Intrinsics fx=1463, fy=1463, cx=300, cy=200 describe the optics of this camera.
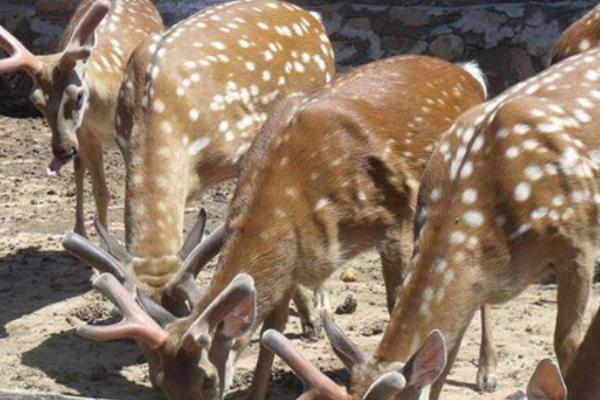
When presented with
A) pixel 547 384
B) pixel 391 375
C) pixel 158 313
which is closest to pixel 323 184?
pixel 158 313

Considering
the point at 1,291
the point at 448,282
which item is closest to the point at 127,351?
the point at 1,291

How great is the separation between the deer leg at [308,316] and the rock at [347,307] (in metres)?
0.27

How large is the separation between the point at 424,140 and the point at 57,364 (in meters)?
2.33

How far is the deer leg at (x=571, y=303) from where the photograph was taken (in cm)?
579

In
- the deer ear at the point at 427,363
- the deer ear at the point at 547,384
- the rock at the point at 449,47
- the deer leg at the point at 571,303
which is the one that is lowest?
the rock at the point at 449,47

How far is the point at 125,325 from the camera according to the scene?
224 inches

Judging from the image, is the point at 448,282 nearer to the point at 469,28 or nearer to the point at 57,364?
the point at 57,364

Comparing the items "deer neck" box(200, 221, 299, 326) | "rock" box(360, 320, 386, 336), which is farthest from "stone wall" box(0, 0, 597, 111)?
"deer neck" box(200, 221, 299, 326)

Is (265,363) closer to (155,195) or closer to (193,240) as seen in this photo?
(193,240)

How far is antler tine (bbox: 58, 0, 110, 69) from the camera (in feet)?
27.9

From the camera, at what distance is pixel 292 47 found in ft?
26.5

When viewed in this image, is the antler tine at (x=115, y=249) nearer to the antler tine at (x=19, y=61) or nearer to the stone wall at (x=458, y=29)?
the antler tine at (x=19, y=61)

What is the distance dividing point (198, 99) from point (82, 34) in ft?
4.53

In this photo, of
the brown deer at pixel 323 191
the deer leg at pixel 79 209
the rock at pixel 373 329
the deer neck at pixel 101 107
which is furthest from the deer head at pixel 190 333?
the deer leg at pixel 79 209
